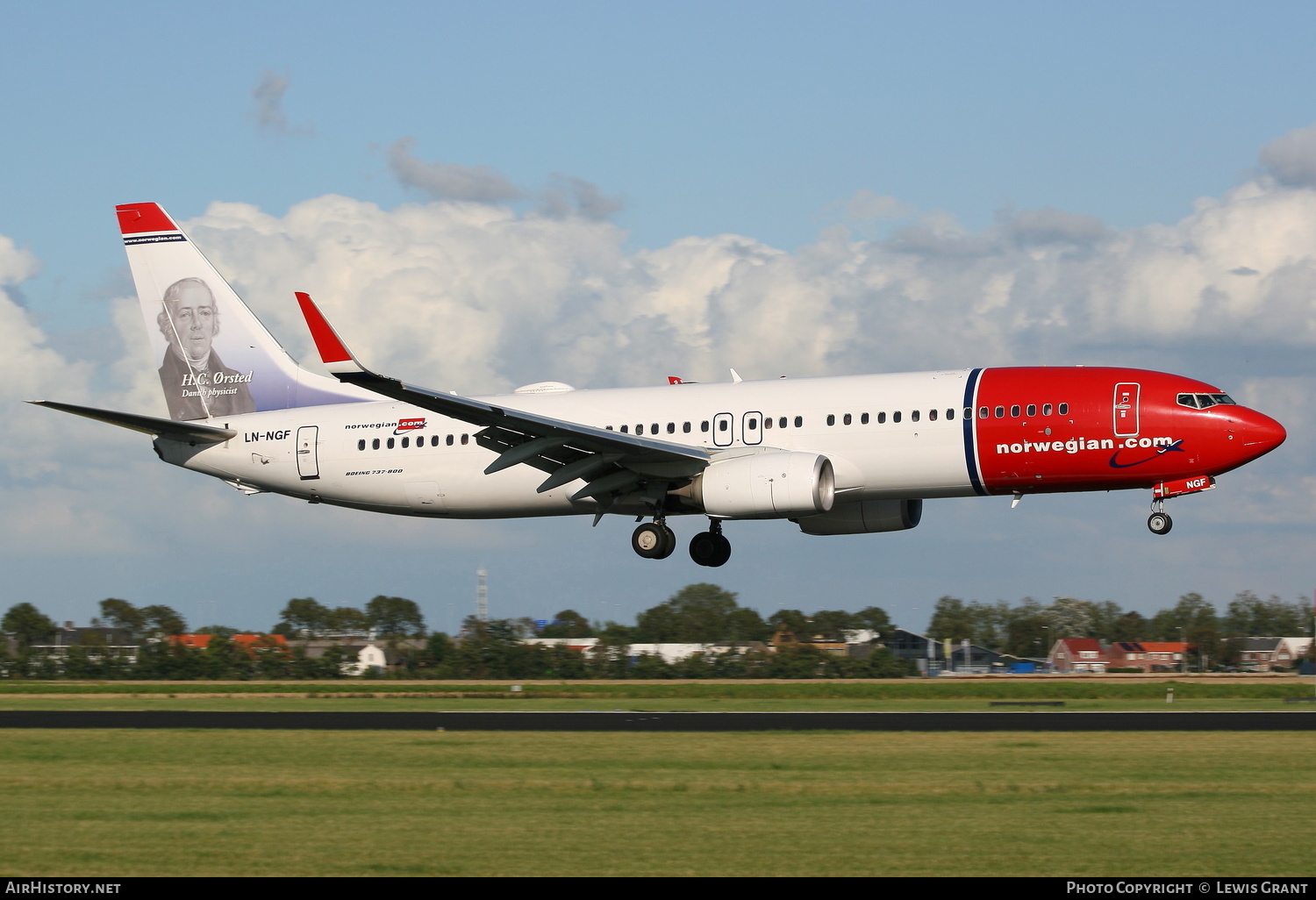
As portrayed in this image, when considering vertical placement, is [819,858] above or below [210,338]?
below

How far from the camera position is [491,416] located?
113 ft

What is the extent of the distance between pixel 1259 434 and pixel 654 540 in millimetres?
14968

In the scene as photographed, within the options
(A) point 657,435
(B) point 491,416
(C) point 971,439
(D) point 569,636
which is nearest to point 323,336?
(B) point 491,416

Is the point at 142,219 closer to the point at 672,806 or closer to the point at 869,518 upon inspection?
the point at 869,518

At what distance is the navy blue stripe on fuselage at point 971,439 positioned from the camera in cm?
3459

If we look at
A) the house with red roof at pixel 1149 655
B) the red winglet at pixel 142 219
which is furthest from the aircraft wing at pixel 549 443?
the house with red roof at pixel 1149 655

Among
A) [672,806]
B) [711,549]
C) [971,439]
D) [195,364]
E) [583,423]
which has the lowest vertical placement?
[672,806]

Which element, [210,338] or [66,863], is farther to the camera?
[210,338]

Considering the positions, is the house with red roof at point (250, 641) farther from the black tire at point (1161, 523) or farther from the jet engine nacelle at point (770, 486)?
the black tire at point (1161, 523)

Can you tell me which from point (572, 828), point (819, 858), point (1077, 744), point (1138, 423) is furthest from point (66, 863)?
point (1138, 423)

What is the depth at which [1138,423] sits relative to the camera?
3397 centimetres

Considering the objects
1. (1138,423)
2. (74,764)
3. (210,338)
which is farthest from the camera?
(210,338)

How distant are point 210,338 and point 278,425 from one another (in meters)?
4.40

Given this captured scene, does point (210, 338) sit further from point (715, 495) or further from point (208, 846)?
point (208, 846)
